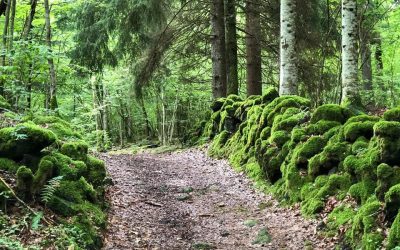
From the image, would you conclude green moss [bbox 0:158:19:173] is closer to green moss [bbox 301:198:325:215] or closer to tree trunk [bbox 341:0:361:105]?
green moss [bbox 301:198:325:215]

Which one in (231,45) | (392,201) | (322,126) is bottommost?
(392,201)

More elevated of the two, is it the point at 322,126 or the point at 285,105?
the point at 285,105

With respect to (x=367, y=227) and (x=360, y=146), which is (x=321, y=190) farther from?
(x=367, y=227)

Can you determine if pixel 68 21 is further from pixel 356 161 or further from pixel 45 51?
pixel 356 161

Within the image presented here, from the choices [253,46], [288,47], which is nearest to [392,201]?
[288,47]

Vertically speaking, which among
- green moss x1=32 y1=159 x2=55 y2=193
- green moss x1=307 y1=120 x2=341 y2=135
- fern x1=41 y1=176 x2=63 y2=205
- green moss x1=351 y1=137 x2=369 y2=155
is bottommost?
fern x1=41 y1=176 x2=63 y2=205

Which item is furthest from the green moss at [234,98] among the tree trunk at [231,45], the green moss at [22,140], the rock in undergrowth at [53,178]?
the green moss at [22,140]

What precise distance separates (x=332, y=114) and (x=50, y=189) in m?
5.32

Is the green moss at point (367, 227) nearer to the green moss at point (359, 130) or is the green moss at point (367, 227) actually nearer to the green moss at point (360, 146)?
the green moss at point (360, 146)

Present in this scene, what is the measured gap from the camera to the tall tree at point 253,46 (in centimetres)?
1512

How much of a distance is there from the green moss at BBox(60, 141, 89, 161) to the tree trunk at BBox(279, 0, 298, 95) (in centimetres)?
558

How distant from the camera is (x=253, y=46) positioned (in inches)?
599

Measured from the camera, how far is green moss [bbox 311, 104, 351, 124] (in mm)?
7984

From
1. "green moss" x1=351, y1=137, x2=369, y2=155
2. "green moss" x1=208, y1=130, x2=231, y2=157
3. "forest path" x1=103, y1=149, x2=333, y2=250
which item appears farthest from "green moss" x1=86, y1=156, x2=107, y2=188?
"green moss" x1=208, y1=130, x2=231, y2=157
